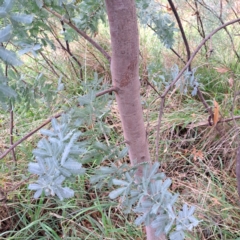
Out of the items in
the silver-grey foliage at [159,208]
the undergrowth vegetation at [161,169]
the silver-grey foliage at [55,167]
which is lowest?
the undergrowth vegetation at [161,169]

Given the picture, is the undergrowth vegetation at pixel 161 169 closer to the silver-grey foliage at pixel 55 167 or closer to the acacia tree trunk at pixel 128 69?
the acacia tree trunk at pixel 128 69

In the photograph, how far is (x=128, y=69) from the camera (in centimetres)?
52

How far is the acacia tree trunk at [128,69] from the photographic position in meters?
0.46

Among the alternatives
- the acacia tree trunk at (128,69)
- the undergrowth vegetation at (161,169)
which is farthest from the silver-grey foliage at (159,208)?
the undergrowth vegetation at (161,169)

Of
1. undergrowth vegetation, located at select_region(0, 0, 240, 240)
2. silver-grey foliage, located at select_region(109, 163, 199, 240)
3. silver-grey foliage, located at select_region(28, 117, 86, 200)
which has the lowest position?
undergrowth vegetation, located at select_region(0, 0, 240, 240)

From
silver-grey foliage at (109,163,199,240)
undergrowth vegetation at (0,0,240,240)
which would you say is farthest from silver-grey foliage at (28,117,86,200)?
undergrowth vegetation at (0,0,240,240)

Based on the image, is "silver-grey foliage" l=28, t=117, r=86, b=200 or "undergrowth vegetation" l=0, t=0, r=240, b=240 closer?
"silver-grey foliage" l=28, t=117, r=86, b=200

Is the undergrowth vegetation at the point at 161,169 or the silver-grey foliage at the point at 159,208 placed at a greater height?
the silver-grey foliage at the point at 159,208

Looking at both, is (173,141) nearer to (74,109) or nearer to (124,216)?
(124,216)

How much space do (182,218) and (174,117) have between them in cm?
99

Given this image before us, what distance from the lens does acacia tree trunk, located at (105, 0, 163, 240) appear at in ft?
1.52

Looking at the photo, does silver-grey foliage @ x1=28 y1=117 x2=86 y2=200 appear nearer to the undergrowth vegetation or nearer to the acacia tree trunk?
the acacia tree trunk

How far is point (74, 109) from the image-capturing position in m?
0.55

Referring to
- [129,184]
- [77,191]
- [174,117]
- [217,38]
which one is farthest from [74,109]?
[217,38]
